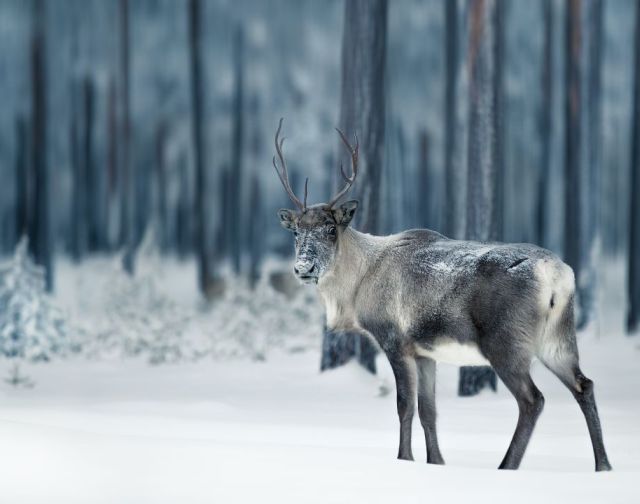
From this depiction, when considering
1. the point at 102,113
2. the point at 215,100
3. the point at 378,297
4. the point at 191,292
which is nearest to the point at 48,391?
the point at 378,297

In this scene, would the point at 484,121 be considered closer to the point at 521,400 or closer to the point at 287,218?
the point at 287,218

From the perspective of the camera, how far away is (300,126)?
31047 millimetres

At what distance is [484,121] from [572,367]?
4729 millimetres

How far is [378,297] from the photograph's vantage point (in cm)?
678

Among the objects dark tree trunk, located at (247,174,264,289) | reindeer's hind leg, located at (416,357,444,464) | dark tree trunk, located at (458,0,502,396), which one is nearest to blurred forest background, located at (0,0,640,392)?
dark tree trunk, located at (458,0,502,396)

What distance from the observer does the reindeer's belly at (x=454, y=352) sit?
20.4ft

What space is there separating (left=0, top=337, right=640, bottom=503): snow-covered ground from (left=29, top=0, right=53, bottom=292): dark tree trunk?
636 centimetres

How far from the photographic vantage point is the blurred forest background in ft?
37.2

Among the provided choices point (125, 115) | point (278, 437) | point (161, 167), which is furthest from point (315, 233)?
point (161, 167)

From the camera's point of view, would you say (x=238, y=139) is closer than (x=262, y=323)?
No

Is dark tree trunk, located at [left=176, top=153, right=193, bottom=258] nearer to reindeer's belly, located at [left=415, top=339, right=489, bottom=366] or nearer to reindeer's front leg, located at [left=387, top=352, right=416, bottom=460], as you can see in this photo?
reindeer's front leg, located at [left=387, top=352, right=416, bottom=460]

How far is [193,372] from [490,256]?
6551 mm

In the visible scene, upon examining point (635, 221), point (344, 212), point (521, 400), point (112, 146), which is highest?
point (112, 146)

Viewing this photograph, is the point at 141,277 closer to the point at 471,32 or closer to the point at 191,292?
the point at 471,32
